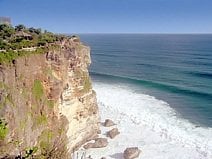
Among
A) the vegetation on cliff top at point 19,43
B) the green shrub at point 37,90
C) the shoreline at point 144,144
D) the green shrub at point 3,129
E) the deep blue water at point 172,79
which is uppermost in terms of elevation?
the vegetation on cliff top at point 19,43

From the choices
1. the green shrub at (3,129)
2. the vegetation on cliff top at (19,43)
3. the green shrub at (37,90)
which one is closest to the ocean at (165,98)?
the green shrub at (37,90)

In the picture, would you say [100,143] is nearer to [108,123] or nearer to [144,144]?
[144,144]

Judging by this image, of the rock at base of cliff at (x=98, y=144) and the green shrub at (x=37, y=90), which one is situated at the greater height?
the green shrub at (x=37, y=90)

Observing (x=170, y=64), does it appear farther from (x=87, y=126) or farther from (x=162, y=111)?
(x=87, y=126)

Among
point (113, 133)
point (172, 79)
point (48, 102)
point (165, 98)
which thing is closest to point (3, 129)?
point (48, 102)

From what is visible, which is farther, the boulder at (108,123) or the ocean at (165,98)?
the boulder at (108,123)

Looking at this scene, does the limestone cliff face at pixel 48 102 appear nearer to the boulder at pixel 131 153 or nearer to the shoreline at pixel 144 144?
the shoreline at pixel 144 144
